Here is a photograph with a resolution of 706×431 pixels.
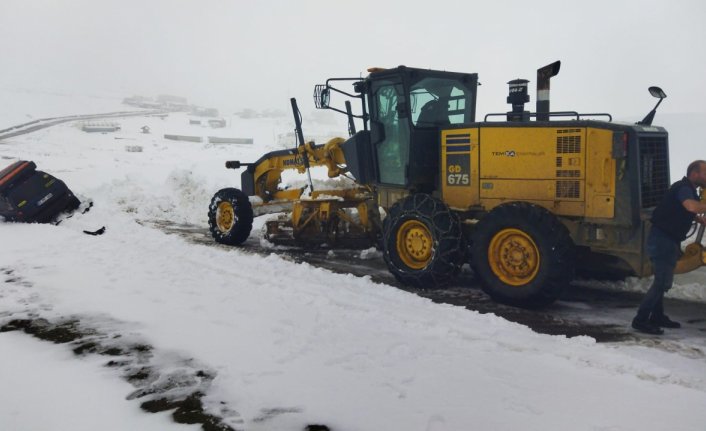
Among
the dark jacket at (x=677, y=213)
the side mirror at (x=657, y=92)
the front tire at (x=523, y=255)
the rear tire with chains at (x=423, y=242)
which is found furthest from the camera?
the rear tire with chains at (x=423, y=242)

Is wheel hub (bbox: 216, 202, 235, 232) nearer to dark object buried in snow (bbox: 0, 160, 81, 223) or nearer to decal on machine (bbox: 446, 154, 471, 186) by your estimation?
dark object buried in snow (bbox: 0, 160, 81, 223)

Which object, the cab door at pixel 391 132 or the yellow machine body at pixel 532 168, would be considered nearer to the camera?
the yellow machine body at pixel 532 168

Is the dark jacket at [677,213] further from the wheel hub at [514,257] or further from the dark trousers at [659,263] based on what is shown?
the wheel hub at [514,257]

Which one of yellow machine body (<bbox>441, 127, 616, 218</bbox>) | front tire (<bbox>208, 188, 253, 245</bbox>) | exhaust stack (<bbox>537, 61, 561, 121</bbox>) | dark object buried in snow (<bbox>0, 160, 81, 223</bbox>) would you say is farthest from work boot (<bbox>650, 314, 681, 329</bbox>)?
dark object buried in snow (<bbox>0, 160, 81, 223</bbox>)

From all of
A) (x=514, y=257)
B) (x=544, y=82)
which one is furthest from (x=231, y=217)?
(x=544, y=82)

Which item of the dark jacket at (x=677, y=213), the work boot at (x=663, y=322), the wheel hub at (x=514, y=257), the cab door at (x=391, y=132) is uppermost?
the cab door at (x=391, y=132)

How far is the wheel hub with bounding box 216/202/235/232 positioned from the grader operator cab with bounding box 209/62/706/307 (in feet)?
8.46

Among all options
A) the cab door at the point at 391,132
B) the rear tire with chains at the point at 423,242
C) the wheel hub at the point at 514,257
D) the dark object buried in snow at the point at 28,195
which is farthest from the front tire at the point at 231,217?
the wheel hub at the point at 514,257

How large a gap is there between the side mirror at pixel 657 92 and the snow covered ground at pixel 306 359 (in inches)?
93.4

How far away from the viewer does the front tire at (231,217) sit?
9.52 metres

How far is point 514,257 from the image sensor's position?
599cm

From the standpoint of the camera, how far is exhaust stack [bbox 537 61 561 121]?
6922mm

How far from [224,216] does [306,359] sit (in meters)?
6.28

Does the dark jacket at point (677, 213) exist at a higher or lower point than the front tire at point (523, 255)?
higher
